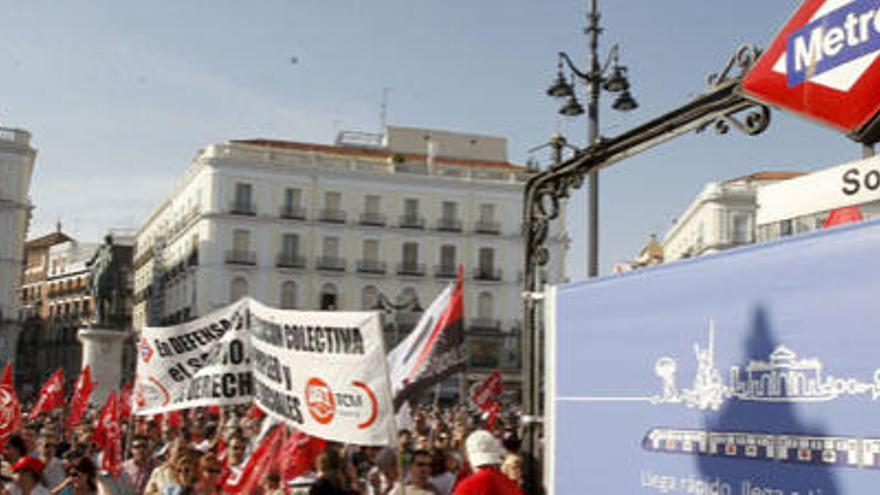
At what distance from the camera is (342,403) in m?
6.57

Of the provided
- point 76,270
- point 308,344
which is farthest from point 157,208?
point 308,344

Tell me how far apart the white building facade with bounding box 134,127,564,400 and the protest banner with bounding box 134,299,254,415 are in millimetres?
45823

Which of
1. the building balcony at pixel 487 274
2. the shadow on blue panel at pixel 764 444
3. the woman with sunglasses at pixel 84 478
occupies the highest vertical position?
the building balcony at pixel 487 274

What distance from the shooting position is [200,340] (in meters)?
9.46

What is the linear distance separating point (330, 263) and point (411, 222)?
16.8ft

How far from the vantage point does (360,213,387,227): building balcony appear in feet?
193

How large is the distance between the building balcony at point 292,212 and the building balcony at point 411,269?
19.6 ft

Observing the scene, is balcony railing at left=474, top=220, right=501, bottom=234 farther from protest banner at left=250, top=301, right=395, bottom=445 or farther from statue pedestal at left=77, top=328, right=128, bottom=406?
protest banner at left=250, top=301, right=395, bottom=445

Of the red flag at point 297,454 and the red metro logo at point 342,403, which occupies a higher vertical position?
the red metro logo at point 342,403

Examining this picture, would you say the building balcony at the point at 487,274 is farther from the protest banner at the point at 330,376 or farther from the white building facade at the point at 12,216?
the protest banner at the point at 330,376

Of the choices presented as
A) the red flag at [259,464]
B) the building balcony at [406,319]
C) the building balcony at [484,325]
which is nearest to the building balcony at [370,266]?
the building balcony at [406,319]

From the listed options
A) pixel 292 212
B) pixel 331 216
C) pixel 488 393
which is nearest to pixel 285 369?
pixel 488 393

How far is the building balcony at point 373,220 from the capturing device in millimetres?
58750

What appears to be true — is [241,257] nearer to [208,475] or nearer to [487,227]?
[487,227]
